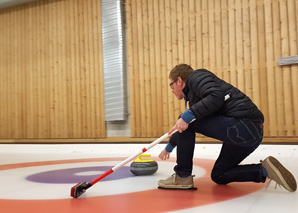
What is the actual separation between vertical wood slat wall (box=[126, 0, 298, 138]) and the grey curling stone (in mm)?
2699

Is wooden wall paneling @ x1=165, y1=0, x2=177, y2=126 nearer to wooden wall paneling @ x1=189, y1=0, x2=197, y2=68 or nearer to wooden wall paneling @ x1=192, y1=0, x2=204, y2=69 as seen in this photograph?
wooden wall paneling @ x1=189, y1=0, x2=197, y2=68

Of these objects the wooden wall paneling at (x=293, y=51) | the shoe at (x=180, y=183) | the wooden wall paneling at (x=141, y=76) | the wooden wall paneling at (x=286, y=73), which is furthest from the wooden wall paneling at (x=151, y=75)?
the shoe at (x=180, y=183)

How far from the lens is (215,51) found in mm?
5312

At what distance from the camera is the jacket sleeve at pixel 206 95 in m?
1.83

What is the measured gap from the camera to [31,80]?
705 cm

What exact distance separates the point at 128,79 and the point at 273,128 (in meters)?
2.77

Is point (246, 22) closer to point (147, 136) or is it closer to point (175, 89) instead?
point (147, 136)

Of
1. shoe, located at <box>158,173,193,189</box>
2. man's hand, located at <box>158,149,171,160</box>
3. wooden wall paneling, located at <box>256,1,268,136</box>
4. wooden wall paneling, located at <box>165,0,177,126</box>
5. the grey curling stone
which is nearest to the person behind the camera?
shoe, located at <box>158,173,193,189</box>

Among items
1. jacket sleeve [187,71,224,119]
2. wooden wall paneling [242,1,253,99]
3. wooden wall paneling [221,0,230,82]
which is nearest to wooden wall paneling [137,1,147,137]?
wooden wall paneling [221,0,230,82]

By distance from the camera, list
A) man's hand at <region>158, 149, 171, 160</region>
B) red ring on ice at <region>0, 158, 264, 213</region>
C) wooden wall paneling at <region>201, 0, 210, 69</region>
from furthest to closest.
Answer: wooden wall paneling at <region>201, 0, 210, 69</region> < man's hand at <region>158, 149, 171, 160</region> < red ring on ice at <region>0, 158, 264, 213</region>

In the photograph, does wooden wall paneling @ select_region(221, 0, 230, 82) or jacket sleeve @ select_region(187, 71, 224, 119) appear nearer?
jacket sleeve @ select_region(187, 71, 224, 119)

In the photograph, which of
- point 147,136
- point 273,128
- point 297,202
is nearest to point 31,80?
point 147,136

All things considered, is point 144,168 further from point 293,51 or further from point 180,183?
point 293,51

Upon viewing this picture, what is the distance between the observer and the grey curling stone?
9.02 ft
